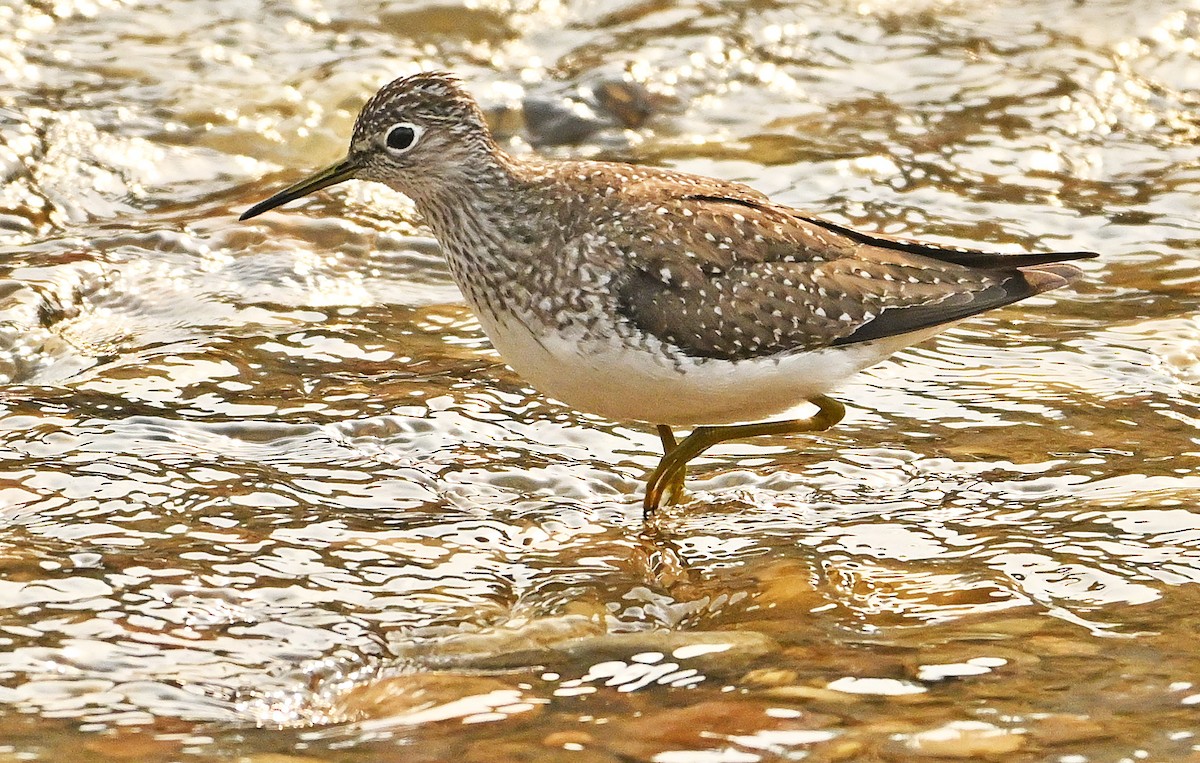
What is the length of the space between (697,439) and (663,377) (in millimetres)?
619

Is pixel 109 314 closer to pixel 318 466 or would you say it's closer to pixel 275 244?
pixel 275 244

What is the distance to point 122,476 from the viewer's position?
7.11 m

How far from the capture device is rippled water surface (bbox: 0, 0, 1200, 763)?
213 inches

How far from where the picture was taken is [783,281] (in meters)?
7.40

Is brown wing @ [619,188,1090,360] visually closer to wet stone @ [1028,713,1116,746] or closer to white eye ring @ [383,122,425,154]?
white eye ring @ [383,122,425,154]

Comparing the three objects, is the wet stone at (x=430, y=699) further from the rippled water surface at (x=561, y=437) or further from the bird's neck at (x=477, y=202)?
the bird's neck at (x=477, y=202)

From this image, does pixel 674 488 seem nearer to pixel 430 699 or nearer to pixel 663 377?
pixel 663 377

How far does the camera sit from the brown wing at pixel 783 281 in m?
7.16

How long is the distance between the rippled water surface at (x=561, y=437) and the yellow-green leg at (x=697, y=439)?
0.17m

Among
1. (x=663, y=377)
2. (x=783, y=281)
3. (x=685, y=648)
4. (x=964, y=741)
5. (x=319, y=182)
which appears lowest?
(x=964, y=741)

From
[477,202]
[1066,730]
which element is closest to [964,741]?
[1066,730]

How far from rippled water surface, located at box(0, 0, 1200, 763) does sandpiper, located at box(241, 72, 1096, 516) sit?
634 mm

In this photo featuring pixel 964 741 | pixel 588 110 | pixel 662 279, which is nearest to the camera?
pixel 964 741

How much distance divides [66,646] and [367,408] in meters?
2.79
